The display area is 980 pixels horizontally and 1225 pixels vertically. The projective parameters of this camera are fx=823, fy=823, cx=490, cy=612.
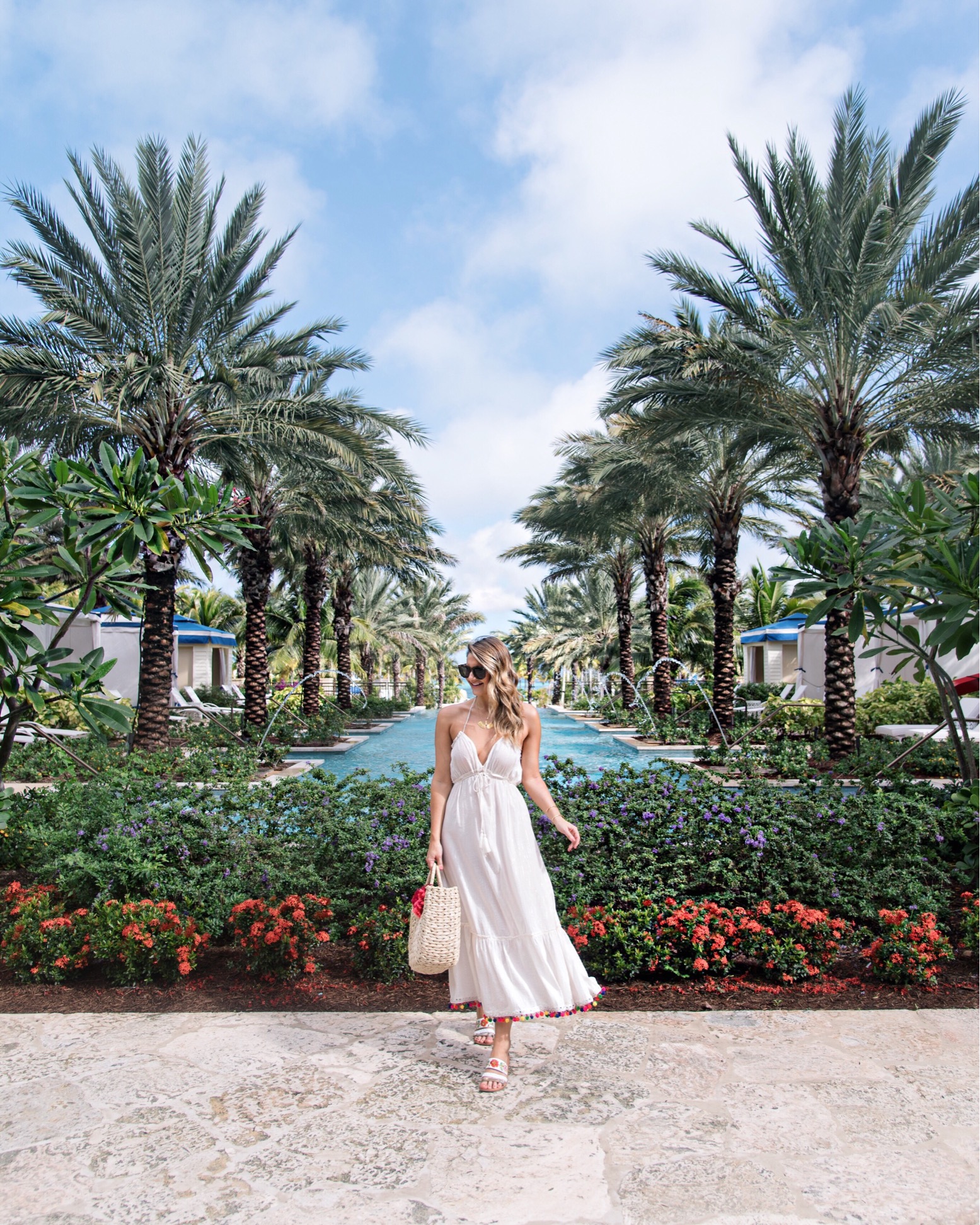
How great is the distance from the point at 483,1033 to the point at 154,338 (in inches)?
488

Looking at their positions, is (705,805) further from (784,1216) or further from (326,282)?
(326,282)

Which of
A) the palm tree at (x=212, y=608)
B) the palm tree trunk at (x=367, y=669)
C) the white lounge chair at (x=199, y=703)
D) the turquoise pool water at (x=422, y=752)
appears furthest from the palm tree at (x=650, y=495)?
the palm tree at (x=212, y=608)

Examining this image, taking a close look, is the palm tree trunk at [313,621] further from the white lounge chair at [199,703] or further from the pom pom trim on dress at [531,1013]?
the pom pom trim on dress at [531,1013]

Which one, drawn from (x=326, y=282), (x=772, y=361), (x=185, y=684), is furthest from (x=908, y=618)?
(x=185, y=684)

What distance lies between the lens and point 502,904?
→ 3412 mm

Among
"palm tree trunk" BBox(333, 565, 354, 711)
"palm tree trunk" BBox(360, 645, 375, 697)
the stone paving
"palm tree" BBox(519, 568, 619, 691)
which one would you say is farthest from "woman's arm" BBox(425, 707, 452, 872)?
"palm tree" BBox(519, 568, 619, 691)

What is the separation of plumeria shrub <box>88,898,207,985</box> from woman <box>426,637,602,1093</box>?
1.64m

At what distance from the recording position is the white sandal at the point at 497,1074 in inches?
126

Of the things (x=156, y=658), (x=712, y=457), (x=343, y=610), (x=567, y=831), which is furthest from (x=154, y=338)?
(x=343, y=610)

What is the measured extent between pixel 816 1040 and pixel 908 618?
19162 millimetres

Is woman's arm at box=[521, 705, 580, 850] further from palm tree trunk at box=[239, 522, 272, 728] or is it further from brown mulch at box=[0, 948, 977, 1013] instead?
palm tree trunk at box=[239, 522, 272, 728]

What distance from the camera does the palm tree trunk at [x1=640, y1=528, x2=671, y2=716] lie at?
22672 millimetres

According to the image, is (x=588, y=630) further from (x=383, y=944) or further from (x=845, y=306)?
(x=383, y=944)

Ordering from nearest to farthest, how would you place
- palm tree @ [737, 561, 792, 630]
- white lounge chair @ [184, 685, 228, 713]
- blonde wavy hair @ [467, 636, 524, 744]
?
blonde wavy hair @ [467, 636, 524, 744] < white lounge chair @ [184, 685, 228, 713] < palm tree @ [737, 561, 792, 630]
